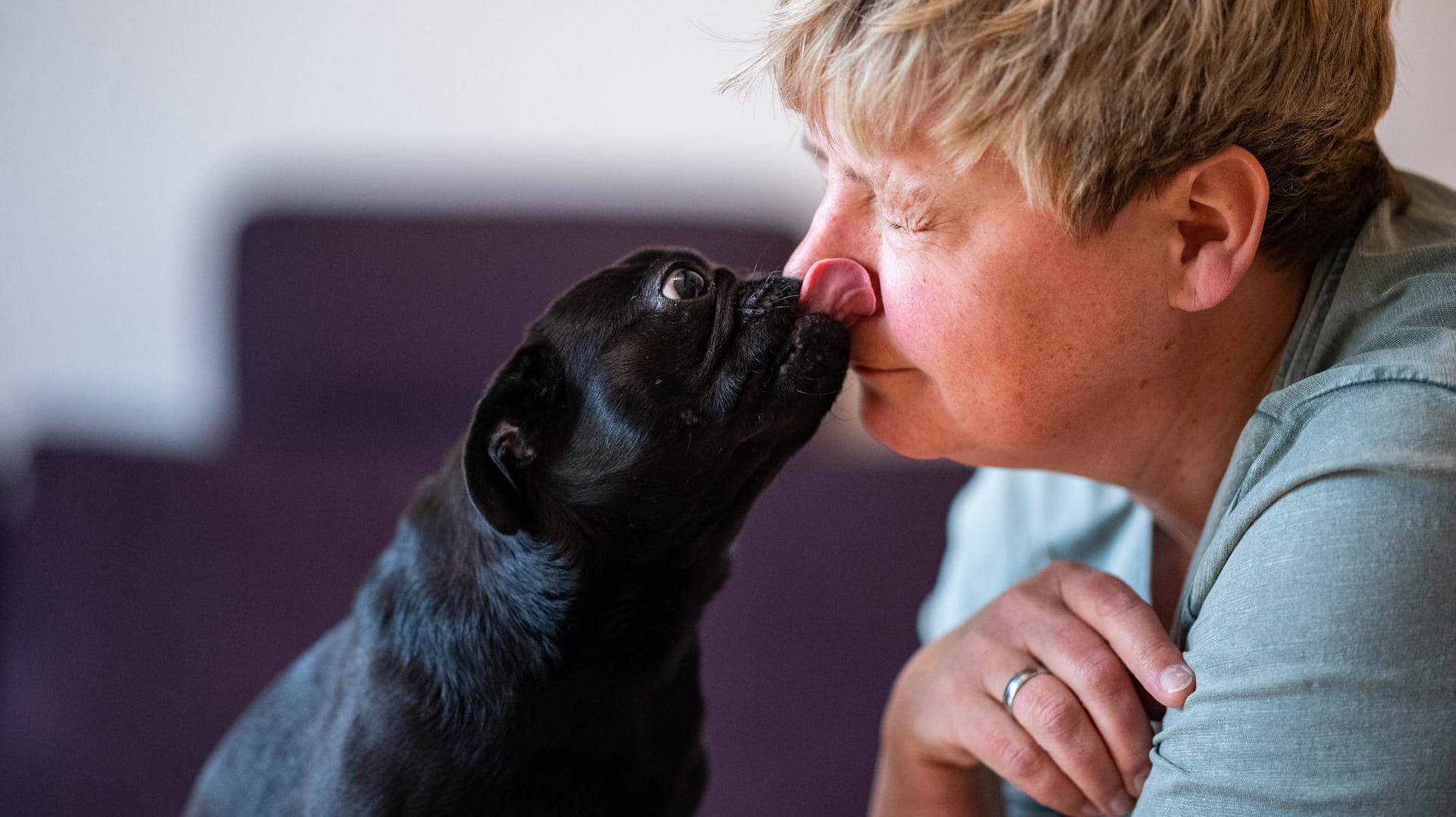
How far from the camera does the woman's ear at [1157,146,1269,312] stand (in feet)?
2.93

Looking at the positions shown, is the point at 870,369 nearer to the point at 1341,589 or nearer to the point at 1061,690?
the point at 1061,690

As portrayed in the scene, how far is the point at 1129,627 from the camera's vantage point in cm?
92

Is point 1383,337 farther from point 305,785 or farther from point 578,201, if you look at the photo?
point 578,201

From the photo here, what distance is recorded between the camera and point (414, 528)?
1167 mm

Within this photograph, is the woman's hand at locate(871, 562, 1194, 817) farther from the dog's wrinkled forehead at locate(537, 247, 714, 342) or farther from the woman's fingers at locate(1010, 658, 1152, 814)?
the dog's wrinkled forehead at locate(537, 247, 714, 342)

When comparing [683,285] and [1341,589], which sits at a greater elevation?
Answer: [683,285]

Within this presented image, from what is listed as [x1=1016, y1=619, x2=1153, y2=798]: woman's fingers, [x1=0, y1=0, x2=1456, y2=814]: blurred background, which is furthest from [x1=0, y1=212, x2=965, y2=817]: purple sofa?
[x1=1016, y1=619, x2=1153, y2=798]: woman's fingers

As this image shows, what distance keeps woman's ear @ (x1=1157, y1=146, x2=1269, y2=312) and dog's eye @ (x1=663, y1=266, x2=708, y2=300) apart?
410mm

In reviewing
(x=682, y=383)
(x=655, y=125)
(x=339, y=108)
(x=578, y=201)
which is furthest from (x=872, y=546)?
(x=339, y=108)

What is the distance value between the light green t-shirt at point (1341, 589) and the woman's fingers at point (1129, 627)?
2 cm

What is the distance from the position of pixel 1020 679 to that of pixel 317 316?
1.71 meters

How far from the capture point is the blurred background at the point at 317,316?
5.97 feet

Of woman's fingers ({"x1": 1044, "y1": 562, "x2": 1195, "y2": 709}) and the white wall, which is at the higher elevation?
the white wall

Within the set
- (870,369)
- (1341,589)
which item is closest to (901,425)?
(870,369)
